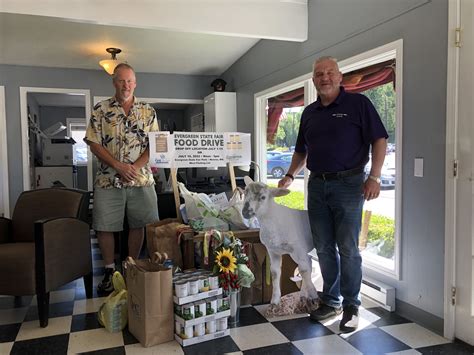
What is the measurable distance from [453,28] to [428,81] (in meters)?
0.29

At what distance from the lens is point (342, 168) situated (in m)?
2.15

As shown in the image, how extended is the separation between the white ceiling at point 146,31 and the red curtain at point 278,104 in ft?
2.09

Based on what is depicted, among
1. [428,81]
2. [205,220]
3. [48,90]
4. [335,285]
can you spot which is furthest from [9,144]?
[428,81]

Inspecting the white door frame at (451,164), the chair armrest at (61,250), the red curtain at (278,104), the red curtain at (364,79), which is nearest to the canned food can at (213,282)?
the chair armrest at (61,250)

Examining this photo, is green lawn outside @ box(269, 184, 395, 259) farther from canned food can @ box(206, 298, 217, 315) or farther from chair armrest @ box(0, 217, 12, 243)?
chair armrest @ box(0, 217, 12, 243)

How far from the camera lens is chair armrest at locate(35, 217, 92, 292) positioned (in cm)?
225

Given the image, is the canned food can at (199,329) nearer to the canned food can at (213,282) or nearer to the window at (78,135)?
the canned food can at (213,282)

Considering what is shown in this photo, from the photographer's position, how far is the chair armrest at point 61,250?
2.25 metres

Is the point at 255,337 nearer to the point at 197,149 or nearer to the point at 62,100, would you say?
the point at 197,149

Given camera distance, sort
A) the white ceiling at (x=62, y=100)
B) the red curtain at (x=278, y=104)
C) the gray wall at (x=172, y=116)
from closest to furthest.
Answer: the red curtain at (x=278, y=104)
the white ceiling at (x=62, y=100)
the gray wall at (x=172, y=116)

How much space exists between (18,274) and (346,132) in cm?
197

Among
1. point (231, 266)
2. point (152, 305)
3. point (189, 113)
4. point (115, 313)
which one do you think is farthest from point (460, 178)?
point (189, 113)

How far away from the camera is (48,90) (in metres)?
5.48

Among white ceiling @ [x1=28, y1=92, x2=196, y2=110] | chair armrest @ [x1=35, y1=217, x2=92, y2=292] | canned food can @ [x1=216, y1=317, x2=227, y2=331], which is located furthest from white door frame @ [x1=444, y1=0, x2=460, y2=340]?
white ceiling @ [x1=28, y1=92, x2=196, y2=110]
